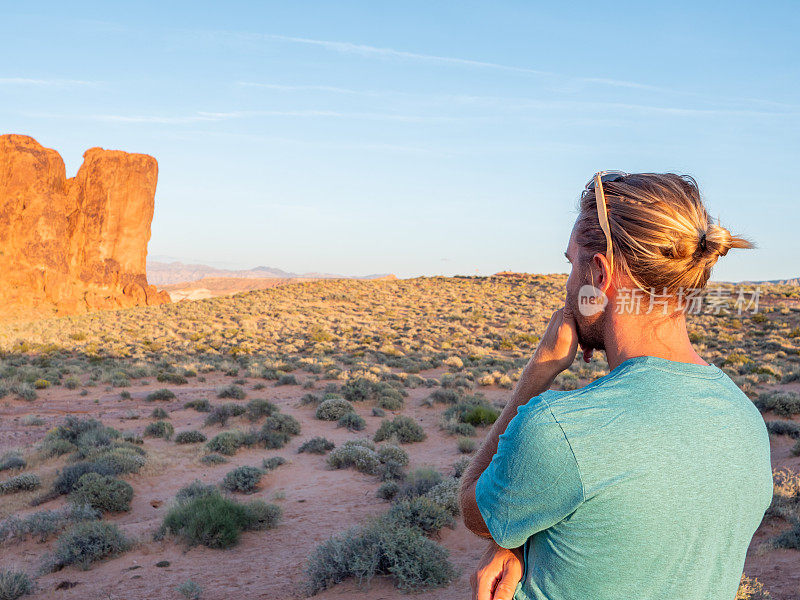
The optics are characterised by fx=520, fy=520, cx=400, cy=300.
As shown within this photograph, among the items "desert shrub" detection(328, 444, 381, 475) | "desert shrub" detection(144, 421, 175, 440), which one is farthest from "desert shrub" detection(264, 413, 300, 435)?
"desert shrub" detection(328, 444, 381, 475)

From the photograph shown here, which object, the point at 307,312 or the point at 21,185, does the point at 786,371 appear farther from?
the point at 21,185

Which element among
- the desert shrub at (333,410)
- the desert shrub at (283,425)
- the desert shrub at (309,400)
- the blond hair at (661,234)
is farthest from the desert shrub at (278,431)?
the blond hair at (661,234)

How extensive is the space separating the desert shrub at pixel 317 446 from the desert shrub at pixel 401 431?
1158 millimetres

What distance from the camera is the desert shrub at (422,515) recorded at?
6262 millimetres

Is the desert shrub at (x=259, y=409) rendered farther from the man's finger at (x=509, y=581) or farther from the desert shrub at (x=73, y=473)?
the man's finger at (x=509, y=581)

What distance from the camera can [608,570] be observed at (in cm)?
111

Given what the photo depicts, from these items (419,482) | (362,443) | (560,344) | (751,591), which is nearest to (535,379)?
(560,344)

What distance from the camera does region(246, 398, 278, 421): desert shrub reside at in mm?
12484

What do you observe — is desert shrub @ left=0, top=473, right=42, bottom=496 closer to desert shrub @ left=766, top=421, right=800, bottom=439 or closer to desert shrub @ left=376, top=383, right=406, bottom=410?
desert shrub @ left=376, top=383, right=406, bottom=410

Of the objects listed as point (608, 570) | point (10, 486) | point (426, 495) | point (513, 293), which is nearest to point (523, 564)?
point (608, 570)

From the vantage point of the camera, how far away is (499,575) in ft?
4.32

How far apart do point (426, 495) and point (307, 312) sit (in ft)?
101

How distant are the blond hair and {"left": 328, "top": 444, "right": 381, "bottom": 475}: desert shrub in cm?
797

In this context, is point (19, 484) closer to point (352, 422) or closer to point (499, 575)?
point (352, 422)
